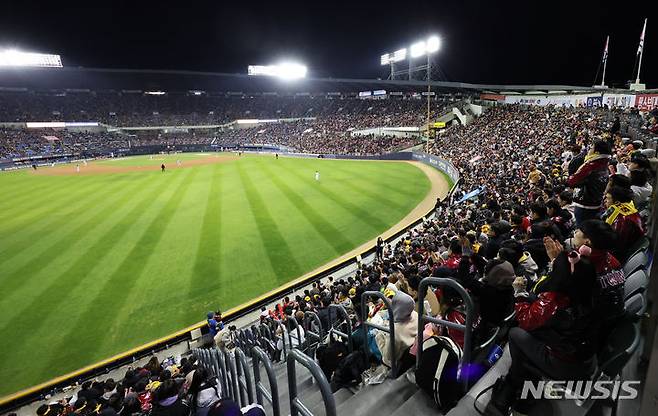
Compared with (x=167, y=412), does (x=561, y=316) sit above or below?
above

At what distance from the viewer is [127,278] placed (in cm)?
1453

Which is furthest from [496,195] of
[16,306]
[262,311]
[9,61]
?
[9,61]

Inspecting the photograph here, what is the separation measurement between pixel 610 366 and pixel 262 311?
1057 centimetres

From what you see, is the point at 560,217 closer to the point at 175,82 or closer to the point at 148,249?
the point at 148,249

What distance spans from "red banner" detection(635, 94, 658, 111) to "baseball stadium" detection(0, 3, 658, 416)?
0.68ft

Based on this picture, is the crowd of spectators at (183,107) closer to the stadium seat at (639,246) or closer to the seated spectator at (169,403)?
the stadium seat at (639,246)

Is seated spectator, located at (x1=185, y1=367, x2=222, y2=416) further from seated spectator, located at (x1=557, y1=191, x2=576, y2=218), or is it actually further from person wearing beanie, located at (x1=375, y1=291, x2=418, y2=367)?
seated spectator, located at (x1=557, y1=191, x2=576, y2=218)

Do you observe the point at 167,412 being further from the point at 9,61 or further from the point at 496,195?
the point at 9,61

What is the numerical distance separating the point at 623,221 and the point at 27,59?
257 ft

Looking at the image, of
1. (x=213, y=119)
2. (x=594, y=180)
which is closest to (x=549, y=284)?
(x=594, y=180)

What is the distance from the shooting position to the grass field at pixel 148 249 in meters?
11.3

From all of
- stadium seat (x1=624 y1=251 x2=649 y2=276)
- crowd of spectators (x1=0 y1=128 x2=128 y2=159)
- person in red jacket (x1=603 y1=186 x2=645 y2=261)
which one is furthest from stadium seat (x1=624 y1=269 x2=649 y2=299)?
crowd of spectators (x1=0 y1=128 x2=128 y2=159)

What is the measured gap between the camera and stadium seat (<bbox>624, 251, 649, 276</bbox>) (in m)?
3.41

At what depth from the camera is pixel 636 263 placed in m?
3.53
